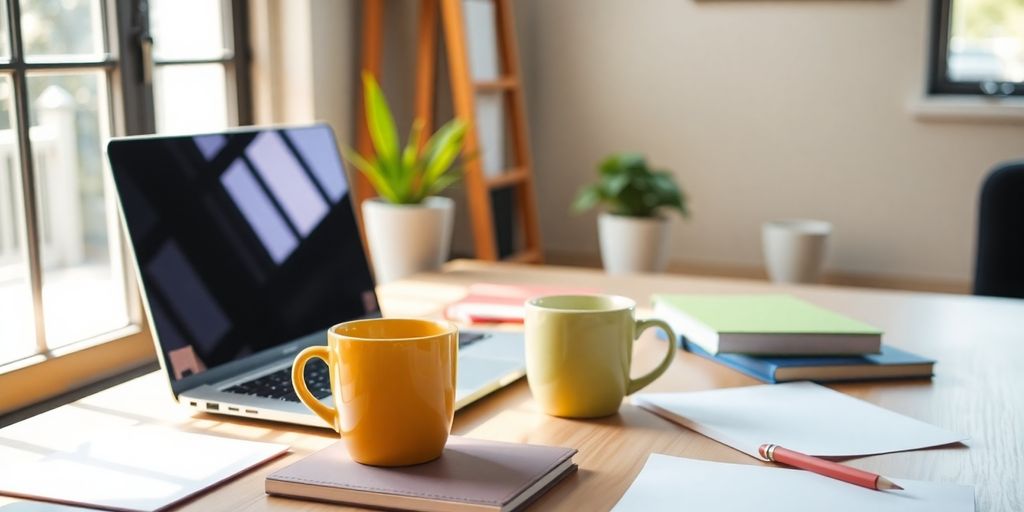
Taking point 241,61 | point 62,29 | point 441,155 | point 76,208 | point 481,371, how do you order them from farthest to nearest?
1. point 76,208
2. point 241,61
3. point 441,155
4. point 62,29
5. point 481,371

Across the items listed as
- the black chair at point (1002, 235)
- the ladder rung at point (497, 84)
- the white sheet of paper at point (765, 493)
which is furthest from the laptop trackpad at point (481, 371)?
the ladder rung at point (497, 84)

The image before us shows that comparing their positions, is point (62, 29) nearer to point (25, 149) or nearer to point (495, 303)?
point (25, 149)

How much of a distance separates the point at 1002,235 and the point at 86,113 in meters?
1.82

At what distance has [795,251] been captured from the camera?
10.7 feet

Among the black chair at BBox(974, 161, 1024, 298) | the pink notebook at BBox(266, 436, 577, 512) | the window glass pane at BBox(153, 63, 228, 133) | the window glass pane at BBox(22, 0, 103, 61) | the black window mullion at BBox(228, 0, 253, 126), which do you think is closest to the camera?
the pink notebook at BBox(266, 436, 577, 512)

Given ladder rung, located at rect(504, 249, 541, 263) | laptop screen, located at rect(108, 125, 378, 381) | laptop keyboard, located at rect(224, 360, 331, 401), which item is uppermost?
laptop screen, located at rect(108, 125, 378, 381)

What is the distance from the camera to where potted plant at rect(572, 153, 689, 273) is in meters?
3.28

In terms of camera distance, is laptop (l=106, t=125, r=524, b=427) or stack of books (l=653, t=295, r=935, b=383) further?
stack of books (l=653, t=295, r=935, b=383)

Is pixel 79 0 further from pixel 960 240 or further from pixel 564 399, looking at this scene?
pixel 960 240

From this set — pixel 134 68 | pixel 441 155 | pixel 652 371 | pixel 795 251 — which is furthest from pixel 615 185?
pixel 652 371

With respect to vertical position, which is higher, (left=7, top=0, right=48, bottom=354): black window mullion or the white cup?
(left=7, top=0, right=48, bottom=354): black window mullion

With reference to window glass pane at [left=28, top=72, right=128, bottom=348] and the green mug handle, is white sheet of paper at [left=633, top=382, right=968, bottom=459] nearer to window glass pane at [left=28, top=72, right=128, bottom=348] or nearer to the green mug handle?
the green mug handle

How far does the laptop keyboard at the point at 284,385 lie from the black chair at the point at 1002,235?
1183mm

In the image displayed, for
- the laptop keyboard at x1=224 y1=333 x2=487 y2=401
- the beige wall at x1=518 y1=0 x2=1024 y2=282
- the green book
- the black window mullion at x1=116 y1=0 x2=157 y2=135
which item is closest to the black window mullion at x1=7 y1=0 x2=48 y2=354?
the black window mullion at x1=116 y1=0 x2=157 y2=135
